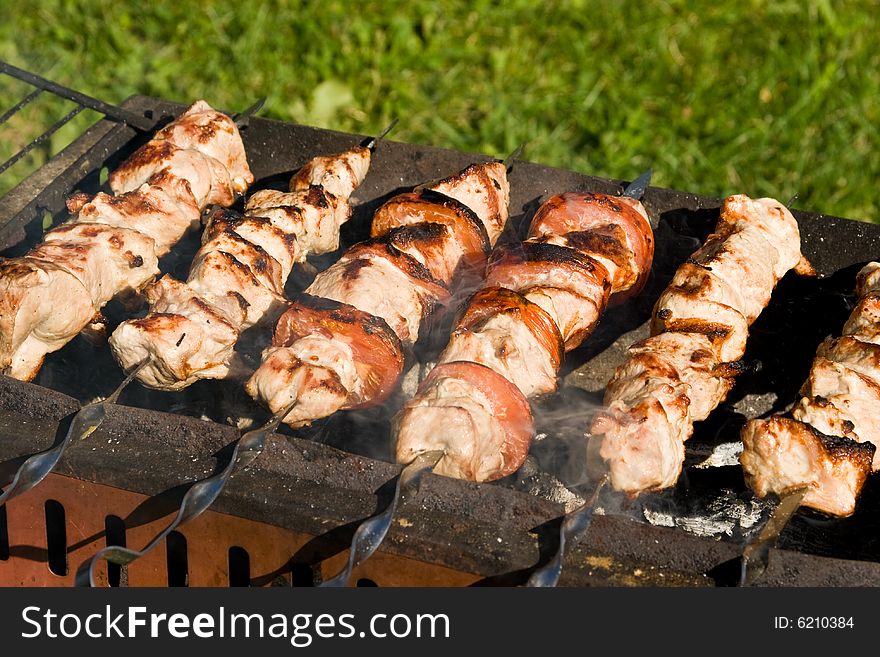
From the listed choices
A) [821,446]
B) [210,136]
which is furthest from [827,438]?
[210,136]

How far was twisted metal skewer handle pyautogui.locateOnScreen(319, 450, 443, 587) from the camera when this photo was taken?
206cm

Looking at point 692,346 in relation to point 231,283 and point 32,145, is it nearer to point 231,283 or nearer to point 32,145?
point 231,283

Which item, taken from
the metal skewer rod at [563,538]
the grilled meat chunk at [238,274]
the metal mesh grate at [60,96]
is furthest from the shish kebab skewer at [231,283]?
the metal skewer rod at [563,538]

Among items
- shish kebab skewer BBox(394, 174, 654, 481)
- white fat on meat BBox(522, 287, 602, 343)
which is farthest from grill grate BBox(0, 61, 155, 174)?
white fat on meat BBox(522, 287, 602, 343)

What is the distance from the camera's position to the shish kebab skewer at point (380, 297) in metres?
2.55

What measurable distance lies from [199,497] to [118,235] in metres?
1.17

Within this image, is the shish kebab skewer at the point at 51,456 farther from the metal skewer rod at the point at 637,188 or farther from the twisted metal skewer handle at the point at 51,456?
the metal skewer rod at the point at 637,188

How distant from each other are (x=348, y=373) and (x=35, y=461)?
2.66ft

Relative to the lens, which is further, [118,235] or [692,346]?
[118,235]

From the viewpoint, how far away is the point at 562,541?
2.09 metres

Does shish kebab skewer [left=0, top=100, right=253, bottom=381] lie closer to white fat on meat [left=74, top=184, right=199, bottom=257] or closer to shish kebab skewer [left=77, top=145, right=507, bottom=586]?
white fat on meat [left=74, top=184, right=199, bottom=257]

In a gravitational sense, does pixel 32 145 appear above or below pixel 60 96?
below

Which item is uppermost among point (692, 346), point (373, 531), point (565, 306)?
point (565, 306)

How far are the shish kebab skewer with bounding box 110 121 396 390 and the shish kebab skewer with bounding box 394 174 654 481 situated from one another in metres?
0.61
